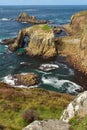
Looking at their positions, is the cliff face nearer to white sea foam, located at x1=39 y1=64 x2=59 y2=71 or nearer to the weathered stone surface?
white sea foam, located at x1=39 y1=64 x2=59 y2=71

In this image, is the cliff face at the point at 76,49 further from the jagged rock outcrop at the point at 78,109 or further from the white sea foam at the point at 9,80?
the jagged rock outcrop at the point at 78,109

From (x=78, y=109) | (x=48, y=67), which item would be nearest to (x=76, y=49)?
(x=48, y=67)

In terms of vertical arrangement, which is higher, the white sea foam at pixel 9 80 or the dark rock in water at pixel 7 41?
the dark rock in water at pixel 7 41

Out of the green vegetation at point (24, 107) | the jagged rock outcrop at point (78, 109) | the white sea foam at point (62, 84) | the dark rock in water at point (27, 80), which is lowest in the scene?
the white sea foam at point (62, 84)

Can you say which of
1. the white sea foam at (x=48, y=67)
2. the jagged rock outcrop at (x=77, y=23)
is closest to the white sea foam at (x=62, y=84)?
the white sea foam at (x=48, y=67)

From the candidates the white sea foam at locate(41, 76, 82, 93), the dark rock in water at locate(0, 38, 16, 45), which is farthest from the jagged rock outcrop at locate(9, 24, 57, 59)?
the white sea foam at locate(41, 76, 82, 93)

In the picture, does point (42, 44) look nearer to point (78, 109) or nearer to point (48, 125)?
point (78, 109)

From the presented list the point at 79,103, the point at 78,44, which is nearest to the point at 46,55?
the point at 78,44
